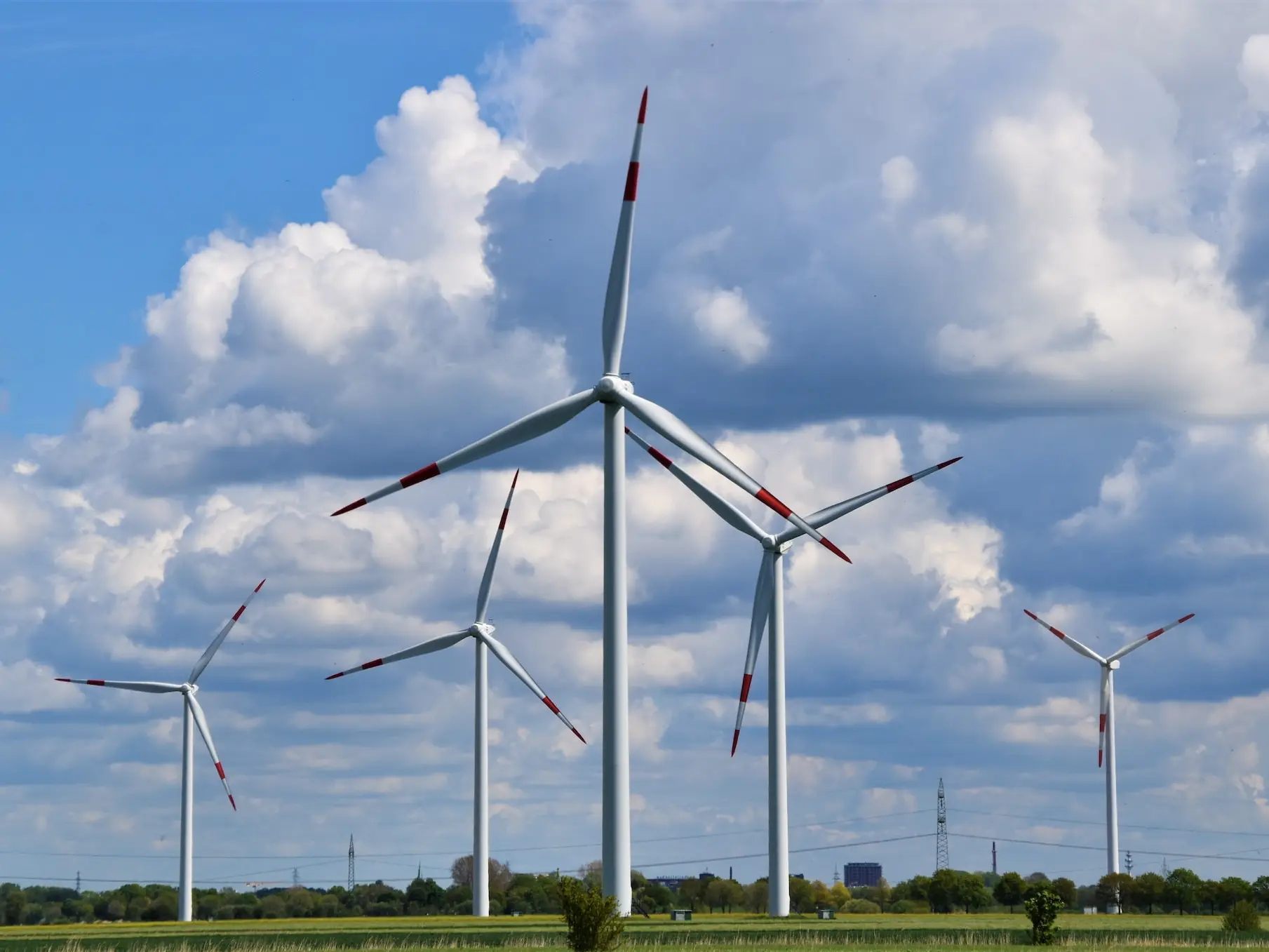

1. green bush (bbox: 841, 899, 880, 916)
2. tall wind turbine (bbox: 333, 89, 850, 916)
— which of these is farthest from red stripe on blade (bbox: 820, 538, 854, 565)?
green bush (bbox: 841, 899, 880, 916)

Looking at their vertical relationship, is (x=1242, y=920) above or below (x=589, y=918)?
below

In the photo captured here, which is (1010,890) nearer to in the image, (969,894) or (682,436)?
(969,894)

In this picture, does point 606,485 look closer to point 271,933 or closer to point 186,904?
point 271,933

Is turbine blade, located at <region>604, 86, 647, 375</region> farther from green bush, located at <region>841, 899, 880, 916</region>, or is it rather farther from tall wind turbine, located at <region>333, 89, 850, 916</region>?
green bush, located at <region>841, 899, 880, 916</region>

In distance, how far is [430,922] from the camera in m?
126

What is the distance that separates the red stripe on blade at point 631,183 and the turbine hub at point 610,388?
808 cm

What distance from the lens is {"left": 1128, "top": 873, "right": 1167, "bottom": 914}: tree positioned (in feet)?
545

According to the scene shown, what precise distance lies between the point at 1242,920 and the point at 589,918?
55.1 meters

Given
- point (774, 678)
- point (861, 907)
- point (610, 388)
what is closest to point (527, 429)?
point (610, 388)

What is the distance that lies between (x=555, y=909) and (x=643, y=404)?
105494 millimetres

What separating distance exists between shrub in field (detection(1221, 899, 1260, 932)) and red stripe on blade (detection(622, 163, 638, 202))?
5409cm

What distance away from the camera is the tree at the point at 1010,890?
17250 centimetres

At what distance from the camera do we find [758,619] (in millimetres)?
118375

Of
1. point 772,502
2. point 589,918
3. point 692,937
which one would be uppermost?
point 772,502
